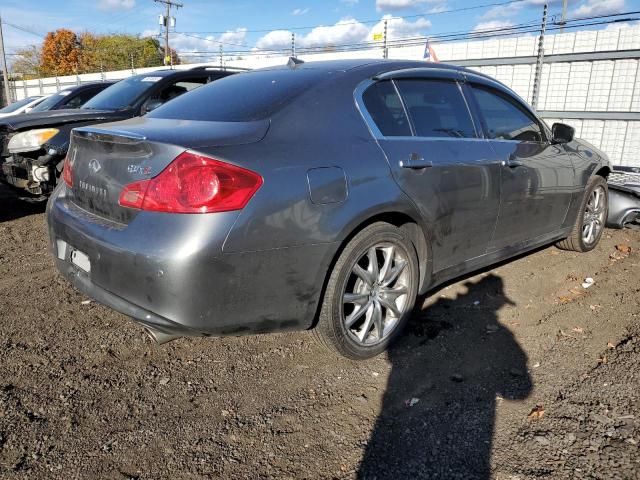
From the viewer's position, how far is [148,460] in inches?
85.3

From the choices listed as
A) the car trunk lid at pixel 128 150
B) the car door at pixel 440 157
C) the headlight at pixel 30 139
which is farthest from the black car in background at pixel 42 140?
the car door at pixel 440 157

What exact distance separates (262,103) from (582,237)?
3.68 m

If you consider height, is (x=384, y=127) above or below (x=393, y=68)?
below

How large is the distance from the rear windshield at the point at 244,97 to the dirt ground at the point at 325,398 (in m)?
1.40

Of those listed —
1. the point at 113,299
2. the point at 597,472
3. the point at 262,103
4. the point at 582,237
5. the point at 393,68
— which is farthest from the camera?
the point at 582,237

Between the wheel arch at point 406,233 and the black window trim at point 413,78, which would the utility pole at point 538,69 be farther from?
the wheel arch at point 406,233

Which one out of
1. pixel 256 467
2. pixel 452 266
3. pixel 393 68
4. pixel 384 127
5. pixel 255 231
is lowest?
pixel 256 467

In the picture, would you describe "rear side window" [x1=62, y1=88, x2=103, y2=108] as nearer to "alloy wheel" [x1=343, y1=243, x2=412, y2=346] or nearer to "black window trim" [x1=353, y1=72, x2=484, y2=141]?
"black window trim" [x1=353, y1=72, x2=484, y2=141]

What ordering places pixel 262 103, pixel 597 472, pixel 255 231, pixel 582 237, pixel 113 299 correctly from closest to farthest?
1. pixel 597 472
2. pixel 255 231
3. pixel 113 299
4. pixel 262 103
5. pixel 582 237

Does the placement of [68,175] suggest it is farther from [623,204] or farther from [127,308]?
[623,204]

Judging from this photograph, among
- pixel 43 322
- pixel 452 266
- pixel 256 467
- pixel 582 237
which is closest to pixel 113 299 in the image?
pixel 256 467

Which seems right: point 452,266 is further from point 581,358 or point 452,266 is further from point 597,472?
point 597,472

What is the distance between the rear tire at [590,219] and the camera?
4832mm

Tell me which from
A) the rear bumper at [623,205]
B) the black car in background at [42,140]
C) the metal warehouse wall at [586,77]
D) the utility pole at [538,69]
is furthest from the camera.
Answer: the utility pole at [538,69]
